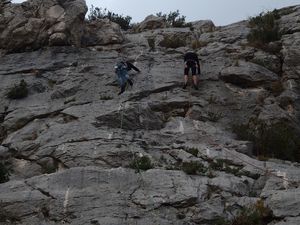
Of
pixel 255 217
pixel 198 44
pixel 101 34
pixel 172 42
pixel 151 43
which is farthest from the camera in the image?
pixel 101 34

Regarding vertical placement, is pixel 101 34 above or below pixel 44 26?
below

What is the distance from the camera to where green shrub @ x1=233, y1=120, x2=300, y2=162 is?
61.1ft

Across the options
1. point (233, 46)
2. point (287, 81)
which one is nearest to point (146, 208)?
point (287, 81)

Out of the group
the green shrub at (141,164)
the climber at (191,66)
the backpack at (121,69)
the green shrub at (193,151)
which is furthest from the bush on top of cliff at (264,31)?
the green shrub at (141,164)

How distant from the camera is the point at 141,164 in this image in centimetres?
1620

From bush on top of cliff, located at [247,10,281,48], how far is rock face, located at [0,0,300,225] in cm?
43

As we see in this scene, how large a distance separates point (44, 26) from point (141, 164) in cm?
1207

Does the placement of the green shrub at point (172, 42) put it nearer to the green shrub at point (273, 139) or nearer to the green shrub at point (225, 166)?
the green shrub at point (273, 139)

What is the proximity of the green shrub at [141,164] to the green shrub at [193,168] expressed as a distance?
2.98ft

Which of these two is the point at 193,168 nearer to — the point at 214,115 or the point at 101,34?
the point at 214,115

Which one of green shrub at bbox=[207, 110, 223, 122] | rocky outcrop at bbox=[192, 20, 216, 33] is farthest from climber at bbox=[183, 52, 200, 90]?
rocky outcrop at bbox=[192, 20, 216, 33]

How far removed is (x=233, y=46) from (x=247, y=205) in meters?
11.9

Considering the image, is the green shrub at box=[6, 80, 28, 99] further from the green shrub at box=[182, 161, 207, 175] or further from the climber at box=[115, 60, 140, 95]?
the green shrub at box=[182, 161, 207, 175]

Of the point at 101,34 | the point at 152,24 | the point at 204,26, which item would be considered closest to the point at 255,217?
the point at 101,34
